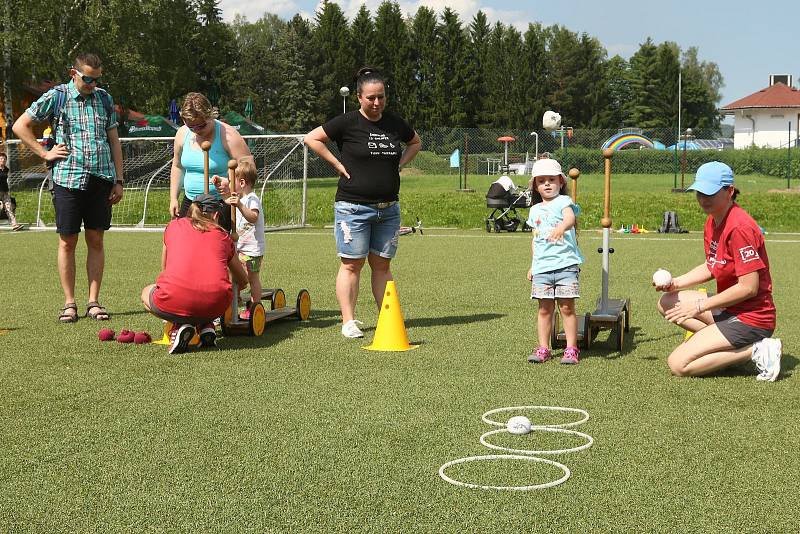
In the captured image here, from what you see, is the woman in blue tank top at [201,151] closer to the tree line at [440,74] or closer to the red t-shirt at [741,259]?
the red t-shirt at [741,259]

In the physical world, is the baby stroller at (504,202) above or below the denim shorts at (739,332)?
above

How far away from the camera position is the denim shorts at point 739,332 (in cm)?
618

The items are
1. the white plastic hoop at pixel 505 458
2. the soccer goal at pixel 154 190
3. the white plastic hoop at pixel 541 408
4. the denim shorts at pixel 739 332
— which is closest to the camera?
the white plastic hoop at pixel 505 458

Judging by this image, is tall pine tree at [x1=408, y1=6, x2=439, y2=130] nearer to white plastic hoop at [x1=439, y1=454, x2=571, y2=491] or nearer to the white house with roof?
the white house with roof

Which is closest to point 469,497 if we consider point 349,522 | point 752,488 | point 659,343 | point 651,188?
point 349,522

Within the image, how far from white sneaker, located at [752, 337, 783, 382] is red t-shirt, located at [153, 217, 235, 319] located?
365cm

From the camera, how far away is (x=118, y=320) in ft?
28.5

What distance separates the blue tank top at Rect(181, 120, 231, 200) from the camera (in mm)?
7992

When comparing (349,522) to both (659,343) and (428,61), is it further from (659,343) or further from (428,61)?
(428,61)

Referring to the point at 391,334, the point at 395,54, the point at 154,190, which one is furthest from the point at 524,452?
the point at 395,54

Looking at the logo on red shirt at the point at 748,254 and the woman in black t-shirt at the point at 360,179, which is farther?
the woman in black t-shirt at the point at 360,179

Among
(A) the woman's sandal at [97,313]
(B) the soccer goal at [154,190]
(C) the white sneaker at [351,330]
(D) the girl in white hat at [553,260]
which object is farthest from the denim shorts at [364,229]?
(B) the soccer goal at [154,190]

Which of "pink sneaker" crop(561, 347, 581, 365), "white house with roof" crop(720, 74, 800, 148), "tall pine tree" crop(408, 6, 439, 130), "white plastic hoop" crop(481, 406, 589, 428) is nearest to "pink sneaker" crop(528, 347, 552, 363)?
"pink sneaker" crop(561, 347, 581, 365)

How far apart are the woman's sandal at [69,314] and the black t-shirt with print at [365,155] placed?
260 centimetres
